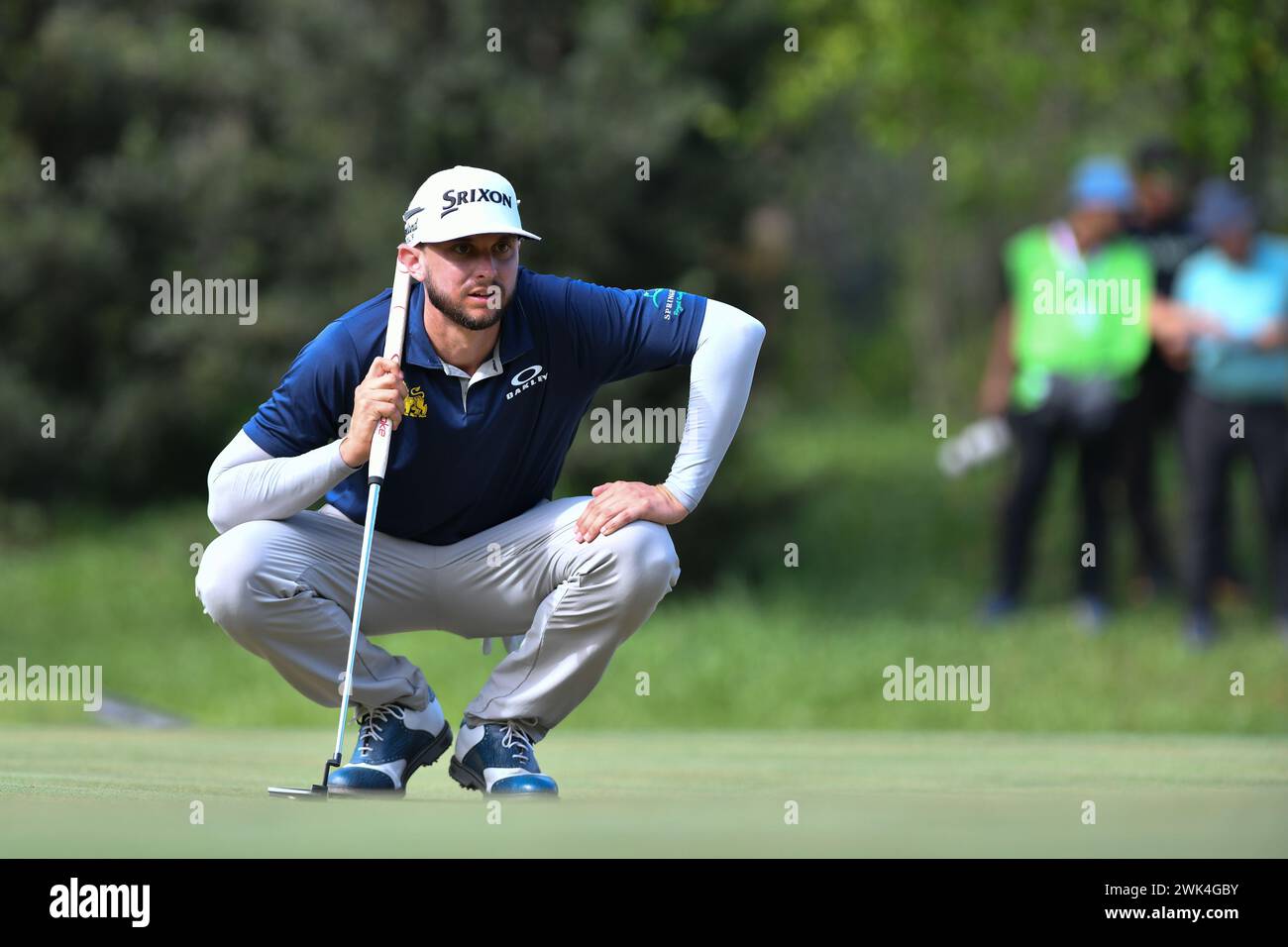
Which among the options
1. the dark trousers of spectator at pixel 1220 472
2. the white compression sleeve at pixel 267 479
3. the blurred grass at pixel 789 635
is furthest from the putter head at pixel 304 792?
the dark trousers of spectator at pixel 1220 472

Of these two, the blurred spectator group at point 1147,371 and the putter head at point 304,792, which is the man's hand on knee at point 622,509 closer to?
the putter head at point 304,792

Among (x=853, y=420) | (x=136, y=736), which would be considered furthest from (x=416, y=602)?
(x=853, y=420)

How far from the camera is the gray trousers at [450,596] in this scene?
5648 mm

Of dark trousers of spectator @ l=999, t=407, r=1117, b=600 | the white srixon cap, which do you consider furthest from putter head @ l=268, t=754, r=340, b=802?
dark trousers of spectator @ l=999, t=407, r=1117, b=600

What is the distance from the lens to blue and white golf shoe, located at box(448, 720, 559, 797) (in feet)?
18.4

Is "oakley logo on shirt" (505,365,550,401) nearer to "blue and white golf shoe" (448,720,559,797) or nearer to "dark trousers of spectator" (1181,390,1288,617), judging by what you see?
"blue and white golf shoe" (448,720,559,797)

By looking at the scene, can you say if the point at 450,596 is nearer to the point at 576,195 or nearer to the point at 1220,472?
the point at 1220,472

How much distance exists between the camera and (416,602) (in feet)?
19.9

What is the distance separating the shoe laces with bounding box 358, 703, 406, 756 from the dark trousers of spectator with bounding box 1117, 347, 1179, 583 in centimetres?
790

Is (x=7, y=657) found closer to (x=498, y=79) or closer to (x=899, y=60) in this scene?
(x=498, y=79)

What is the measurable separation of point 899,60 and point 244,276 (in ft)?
17.8

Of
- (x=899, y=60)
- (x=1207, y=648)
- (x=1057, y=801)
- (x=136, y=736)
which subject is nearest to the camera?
(x=1057, y=801)

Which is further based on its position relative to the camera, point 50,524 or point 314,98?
point 50,524

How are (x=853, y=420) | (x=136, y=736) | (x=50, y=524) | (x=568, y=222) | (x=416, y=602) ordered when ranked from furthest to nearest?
1. (x=853, y=420)
2. (x=50, y=524)
3. (x=568, y=222)
4. (x=136, y=736)
5. (x=416, y=602)
